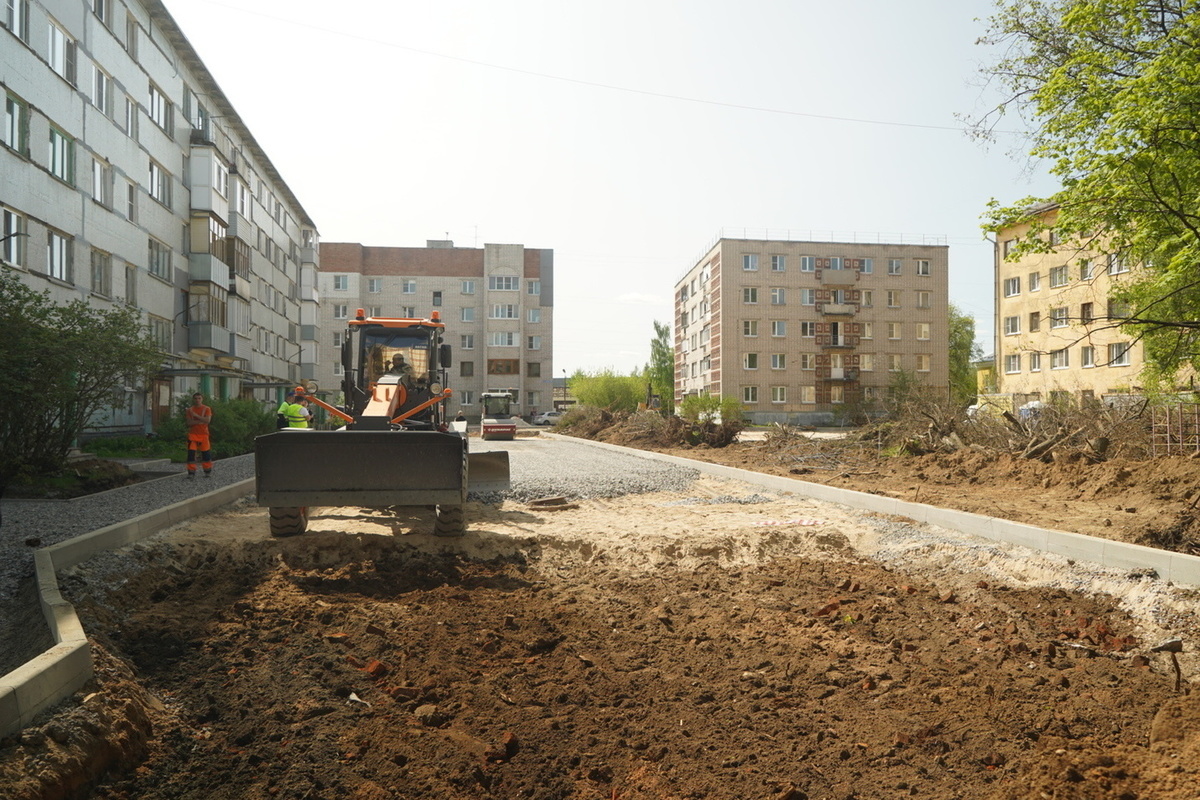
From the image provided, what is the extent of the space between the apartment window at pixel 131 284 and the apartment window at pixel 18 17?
27.9 feet

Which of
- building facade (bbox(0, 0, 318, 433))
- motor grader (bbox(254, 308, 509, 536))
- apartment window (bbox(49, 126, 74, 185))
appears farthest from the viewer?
apartment window (bbox(49, 126, 74, 185))

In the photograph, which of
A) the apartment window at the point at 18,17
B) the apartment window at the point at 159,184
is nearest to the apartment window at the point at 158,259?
the apartment window at the point at 159,184

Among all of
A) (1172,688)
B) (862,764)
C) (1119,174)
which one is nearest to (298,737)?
(862,764)

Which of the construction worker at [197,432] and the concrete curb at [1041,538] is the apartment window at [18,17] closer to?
the construction worker at [197,432]

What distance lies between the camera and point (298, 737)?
13.2 ft

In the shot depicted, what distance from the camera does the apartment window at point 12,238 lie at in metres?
19.6

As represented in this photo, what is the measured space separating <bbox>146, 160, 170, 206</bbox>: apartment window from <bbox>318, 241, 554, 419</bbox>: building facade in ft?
142

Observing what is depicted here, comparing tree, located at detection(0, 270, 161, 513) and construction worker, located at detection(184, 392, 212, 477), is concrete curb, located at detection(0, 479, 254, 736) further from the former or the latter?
construction worker, located at detection(184, 392, 212, 477)

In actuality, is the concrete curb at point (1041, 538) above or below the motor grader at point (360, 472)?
below

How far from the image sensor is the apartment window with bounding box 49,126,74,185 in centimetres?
2219

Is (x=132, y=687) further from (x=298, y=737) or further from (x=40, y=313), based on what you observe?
(x=40, y=313)

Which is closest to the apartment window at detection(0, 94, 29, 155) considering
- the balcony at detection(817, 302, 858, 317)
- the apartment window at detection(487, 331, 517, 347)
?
the apartment window at detection(487, 331, 517, 347)

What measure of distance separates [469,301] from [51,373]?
64503mm

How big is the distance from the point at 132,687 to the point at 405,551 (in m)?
4.29
